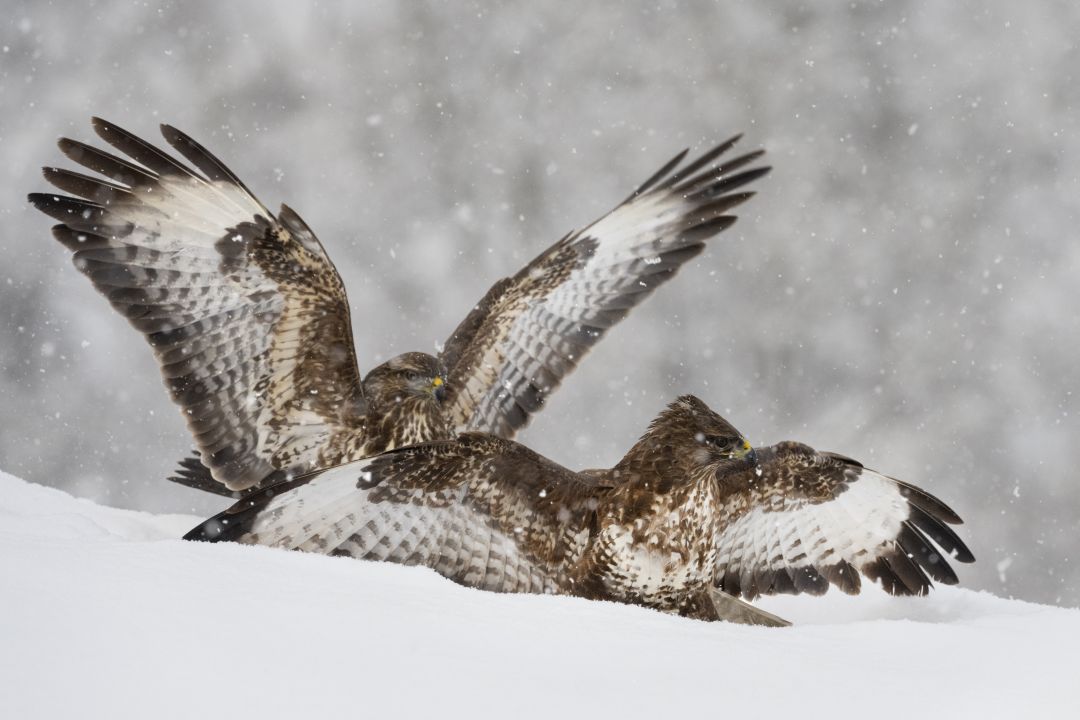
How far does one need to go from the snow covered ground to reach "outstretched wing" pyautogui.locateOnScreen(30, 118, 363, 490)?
36.0 inches

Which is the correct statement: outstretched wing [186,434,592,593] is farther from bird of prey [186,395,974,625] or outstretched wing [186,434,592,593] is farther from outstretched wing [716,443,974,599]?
outstretched wing [716,443,974,599]

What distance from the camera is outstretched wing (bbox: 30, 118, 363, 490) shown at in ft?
11.6

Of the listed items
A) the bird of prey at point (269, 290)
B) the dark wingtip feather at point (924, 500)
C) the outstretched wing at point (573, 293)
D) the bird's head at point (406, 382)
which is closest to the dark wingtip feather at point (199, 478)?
the bird of prey at point (269, 290)

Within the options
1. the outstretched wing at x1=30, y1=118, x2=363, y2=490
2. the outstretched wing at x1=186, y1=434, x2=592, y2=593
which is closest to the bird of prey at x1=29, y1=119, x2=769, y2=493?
the outstretched wing at x1=30, y1=118, x2=363, y2=490

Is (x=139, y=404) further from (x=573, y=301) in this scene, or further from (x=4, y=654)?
(x=4, y=654)

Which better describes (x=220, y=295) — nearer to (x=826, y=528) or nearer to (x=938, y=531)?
(x=826, y=528)

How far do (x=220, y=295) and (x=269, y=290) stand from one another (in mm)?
149

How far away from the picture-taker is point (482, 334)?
423 centimetres

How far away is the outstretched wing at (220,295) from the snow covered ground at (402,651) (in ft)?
3.00

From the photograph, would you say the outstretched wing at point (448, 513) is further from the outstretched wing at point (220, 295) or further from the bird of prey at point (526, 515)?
the outstretched wing at point (220, 295)

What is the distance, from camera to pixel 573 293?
13.7 ft

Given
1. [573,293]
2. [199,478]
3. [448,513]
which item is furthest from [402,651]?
[199,478]

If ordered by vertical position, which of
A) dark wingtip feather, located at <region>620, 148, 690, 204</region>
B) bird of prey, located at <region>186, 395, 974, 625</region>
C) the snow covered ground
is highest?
dark wingtip feather, located at <region>620, 148, 690, 204</region>

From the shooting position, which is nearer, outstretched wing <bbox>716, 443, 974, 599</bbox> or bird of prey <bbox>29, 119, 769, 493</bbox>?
outstretched wing <bbox>716, 443, 974, 599</bbox>
